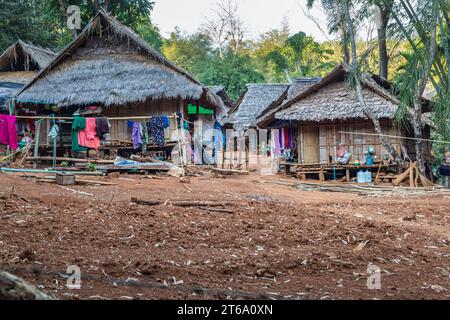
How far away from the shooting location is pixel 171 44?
156 ft

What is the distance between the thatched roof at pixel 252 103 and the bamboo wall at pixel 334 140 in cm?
656

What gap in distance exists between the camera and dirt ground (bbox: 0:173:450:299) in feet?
11.6

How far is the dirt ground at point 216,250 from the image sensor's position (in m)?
3.55

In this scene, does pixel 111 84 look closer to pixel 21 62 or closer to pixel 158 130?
pixel 158 130

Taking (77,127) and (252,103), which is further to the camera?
(252,103)

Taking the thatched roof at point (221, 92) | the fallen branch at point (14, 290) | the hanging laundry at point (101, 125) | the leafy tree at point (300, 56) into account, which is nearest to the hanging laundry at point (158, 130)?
the hanging laundry at point (101, 125)

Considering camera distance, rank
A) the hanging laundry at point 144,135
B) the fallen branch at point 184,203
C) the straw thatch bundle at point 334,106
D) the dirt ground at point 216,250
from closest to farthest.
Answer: the dirt ground at point 216,250 < the fallen branch at point 184,203 < the hanging laundry at point 144,135 < the straw thatch bundle at point 334,106

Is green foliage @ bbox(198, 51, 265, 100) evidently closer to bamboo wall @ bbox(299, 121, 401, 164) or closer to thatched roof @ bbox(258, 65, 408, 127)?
thatched roof @ bbox(258, 65, 408, 127)

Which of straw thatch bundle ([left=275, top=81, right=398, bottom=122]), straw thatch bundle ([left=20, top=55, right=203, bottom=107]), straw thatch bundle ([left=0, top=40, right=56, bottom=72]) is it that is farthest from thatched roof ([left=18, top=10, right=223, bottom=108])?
straw thatch bundle ([left=0, top=40, right=56, bottom=72])

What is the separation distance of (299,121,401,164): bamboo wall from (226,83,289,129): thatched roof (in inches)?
258

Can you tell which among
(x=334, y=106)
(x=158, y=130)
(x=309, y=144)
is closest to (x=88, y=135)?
(x=158, y=130)

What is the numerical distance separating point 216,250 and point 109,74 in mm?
12653

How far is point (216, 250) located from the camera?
4805 millimetres

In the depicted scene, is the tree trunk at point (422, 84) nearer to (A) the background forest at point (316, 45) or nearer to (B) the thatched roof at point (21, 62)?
(A) the background forest at point (316, 45)
